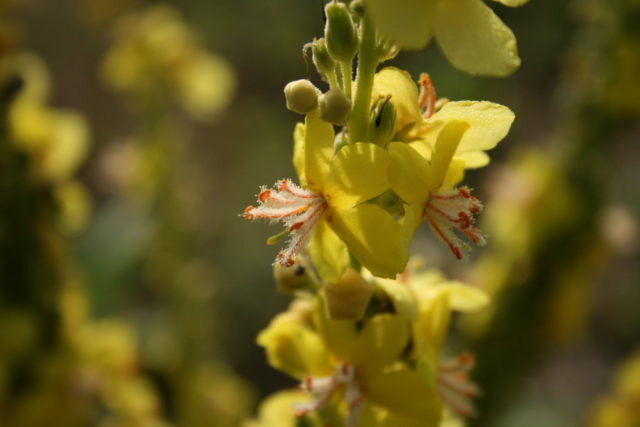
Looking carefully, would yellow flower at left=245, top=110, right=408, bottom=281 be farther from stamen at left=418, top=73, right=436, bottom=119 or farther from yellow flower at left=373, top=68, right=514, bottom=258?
stamen at left=418, top=73, right=436, bottom=119

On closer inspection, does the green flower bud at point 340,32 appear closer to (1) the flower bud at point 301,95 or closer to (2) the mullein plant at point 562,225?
(1) the flower bud at point 301,95

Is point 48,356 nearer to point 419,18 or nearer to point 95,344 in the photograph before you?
point 95,344

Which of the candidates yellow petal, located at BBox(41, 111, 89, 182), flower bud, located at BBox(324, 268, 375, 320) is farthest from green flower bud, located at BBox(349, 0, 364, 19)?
yellow petal, located at BBox(41, 111, 89, 182)

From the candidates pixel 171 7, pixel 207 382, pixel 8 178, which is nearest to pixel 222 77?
pixel 207 382

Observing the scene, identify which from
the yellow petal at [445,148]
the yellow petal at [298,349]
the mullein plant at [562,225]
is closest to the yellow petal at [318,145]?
the yellow petal at [445,148]

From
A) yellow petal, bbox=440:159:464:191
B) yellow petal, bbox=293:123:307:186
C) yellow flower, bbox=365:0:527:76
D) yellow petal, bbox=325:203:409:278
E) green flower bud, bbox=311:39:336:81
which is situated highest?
yellow flower, bbox=365:0:527:76

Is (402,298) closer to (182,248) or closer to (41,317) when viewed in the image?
(41,317)

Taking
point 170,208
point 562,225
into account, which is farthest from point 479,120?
point 170,208
